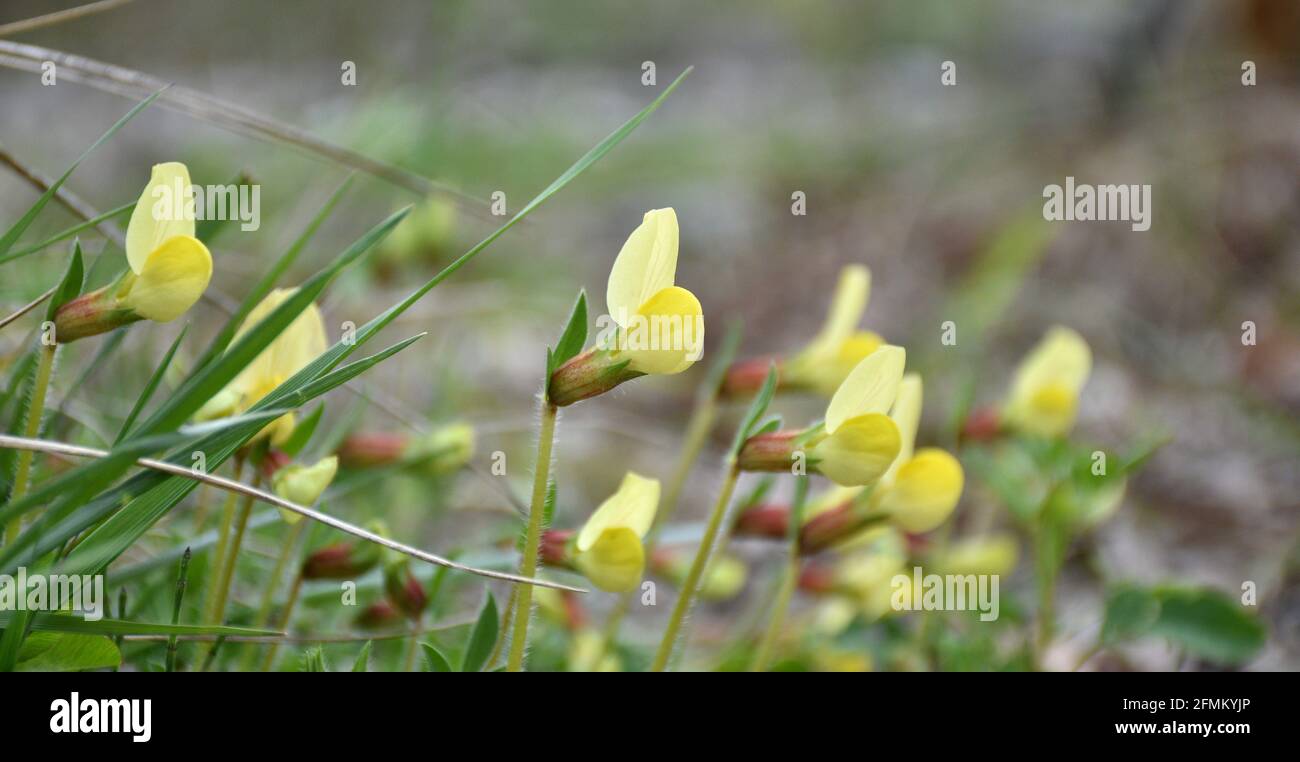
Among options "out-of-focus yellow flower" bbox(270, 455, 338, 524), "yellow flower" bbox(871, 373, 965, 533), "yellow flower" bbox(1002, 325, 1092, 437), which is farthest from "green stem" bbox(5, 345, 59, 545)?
"yellow flower" bbox(1002, 325, 1092, 437)

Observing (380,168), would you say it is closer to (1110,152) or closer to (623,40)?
(1110,152)

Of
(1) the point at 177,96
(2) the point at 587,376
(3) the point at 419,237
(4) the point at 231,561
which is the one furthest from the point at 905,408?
(3) the point at 419,237

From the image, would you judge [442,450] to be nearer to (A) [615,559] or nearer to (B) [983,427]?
(A) [615,559]

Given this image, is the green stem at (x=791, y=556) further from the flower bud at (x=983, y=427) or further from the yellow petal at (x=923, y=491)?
the flower bud at (x=983, y=427)

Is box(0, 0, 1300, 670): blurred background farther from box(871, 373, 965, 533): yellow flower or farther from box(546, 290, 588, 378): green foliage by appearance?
box(871, 373, 965, 533): yellow flower

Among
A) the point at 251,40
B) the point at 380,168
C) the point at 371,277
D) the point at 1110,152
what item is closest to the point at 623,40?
the point at 251,40
